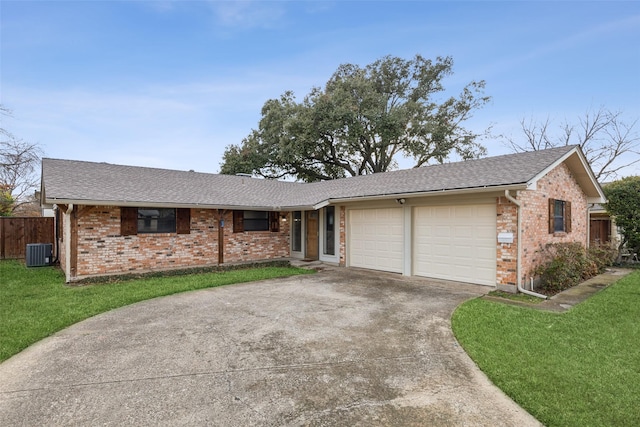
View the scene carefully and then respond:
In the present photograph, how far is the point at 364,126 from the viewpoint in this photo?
76.3 ft

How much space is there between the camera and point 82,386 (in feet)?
11.4

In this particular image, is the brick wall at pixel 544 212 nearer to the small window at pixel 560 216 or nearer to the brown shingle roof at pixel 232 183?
the small window at pixel 560 216

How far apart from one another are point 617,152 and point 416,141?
1270cm

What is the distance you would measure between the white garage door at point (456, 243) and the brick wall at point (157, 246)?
6.59 m

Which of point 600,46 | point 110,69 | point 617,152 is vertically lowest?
point 617,152

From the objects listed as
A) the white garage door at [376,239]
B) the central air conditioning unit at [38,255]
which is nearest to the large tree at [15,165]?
the central air conditioning unit at [38,255]

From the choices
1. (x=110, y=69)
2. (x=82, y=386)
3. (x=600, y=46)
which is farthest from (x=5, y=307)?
(x=600, y=46)

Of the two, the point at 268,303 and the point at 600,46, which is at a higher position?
the point at 600,46

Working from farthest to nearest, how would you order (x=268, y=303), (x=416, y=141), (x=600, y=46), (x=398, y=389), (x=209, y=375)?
1. (x=416, y=141)
2. (x=600, y=46)
3. (x=268, y=303)
4. (x=209, y=375)
5. (x=398, y=389)

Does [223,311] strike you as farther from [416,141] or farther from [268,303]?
[416,141]

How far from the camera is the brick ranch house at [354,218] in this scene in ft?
26.6

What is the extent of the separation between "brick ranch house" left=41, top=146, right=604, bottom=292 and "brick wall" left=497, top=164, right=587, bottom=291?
0.08ft

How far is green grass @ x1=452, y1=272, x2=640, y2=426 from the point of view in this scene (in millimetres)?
2982

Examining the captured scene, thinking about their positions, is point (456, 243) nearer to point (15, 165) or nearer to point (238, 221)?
point (238, 221)
